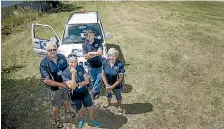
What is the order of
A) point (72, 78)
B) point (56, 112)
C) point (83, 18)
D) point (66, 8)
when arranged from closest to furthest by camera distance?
point (72, 78)
point (56, 112)
point (83, 18)
point (66, 8)

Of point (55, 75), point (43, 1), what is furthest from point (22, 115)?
point (43, 1)

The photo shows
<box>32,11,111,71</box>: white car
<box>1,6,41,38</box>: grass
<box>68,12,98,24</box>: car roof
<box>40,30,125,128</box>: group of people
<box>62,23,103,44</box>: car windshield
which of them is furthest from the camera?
<box>1,6,41,38</box>: grass

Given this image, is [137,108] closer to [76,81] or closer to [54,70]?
[76,81]

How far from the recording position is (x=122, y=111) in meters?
9.39

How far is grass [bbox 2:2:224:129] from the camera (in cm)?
930

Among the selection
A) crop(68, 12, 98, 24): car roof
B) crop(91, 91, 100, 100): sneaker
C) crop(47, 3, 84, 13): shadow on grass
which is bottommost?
crop(91, 91, 100, 100): sneaker

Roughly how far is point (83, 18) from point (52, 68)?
516 centimetres

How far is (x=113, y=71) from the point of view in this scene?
8500 mm

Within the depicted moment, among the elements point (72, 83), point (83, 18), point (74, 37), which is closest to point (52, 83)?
point (72, 83)

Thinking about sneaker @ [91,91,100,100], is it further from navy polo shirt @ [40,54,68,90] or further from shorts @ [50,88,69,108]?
navy polo shirt @ [40,54,68,90]

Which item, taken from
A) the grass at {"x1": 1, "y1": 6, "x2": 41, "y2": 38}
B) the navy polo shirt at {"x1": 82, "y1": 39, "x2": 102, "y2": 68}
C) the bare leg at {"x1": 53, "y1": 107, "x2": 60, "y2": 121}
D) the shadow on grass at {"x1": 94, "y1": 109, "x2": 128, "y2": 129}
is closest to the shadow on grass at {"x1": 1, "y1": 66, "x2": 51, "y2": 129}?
the bare leg at {"x1": 53, "y1": 107, "x2": 60, "y2": 121}

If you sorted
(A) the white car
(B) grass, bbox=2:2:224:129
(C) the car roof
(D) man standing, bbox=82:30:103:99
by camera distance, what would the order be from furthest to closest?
(C) the car roof < (A) the white car < (D) man standing, bbox=82:30:103:99 < (B) grass, bbox=2:2:224:129

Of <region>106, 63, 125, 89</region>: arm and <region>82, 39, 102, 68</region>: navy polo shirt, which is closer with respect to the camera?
<region>106, 63, 125, 89</region>: arm

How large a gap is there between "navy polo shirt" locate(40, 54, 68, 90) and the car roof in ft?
14.6
